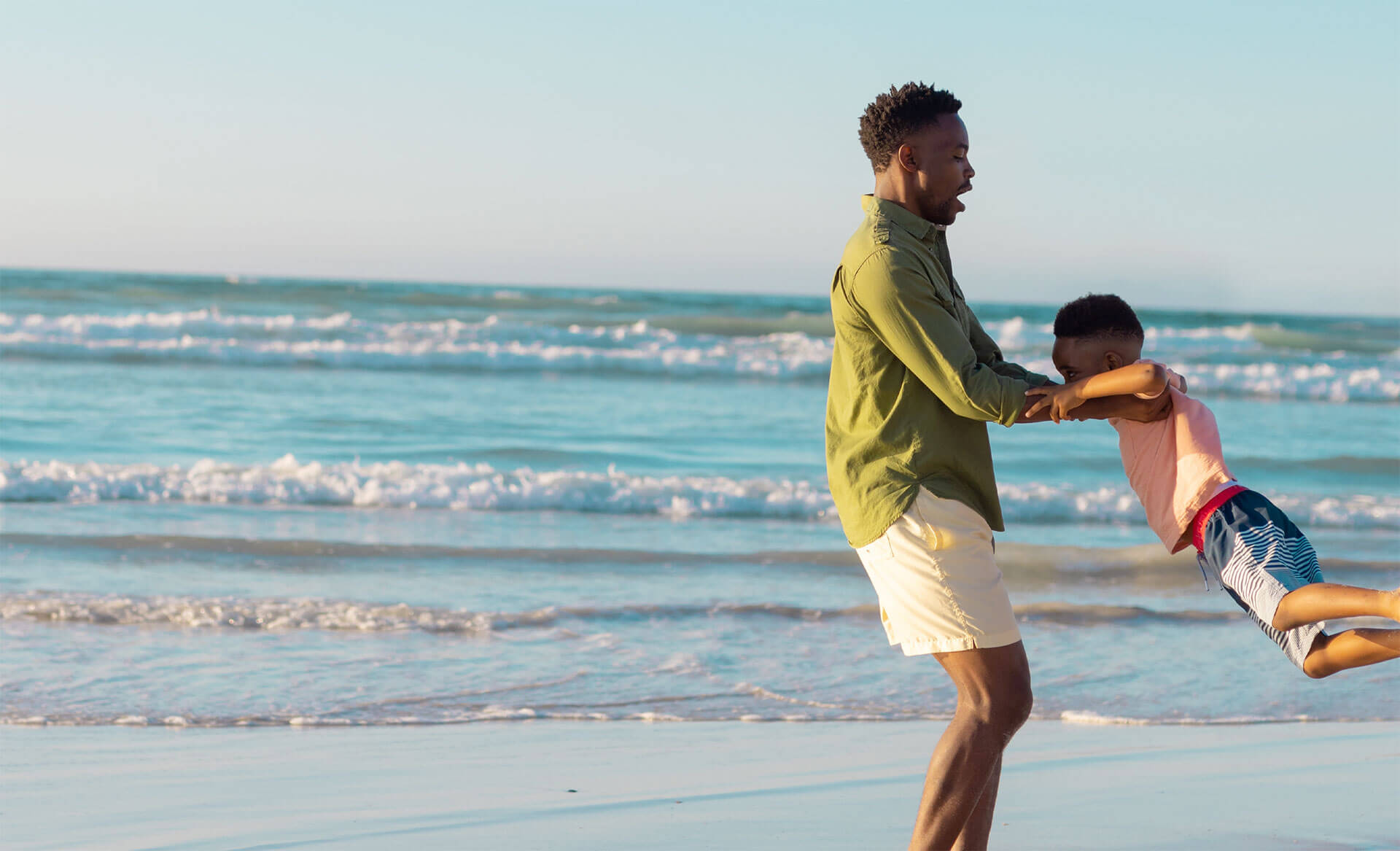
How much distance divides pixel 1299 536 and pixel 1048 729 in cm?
215

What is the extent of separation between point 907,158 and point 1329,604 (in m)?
1.26

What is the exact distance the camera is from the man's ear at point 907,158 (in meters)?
2.60

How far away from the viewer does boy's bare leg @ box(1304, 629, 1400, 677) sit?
2.62 meters

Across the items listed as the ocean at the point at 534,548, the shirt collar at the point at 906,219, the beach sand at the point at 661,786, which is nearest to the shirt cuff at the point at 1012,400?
the shirt collar at the point at 906,219

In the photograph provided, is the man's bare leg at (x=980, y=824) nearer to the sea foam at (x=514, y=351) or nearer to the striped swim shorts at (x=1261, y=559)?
the striped swim shorts at (x=1261, y=559)

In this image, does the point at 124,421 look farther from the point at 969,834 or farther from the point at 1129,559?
the point at 969,834

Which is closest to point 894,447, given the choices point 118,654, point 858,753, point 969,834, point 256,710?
point 969,834

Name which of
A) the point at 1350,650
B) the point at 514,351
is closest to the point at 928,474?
the point at 1350,650

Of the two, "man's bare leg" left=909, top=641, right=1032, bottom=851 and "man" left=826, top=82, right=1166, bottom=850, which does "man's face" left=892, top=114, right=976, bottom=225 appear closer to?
"man" left=826, top=82, right=1166, bottom=850

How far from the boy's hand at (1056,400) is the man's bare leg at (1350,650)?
0.77 meters

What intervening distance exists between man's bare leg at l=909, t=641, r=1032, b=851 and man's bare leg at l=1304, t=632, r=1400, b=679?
27.1 inches

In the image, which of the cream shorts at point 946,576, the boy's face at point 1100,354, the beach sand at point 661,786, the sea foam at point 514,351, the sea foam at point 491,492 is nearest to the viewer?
the cream shorts at point 946,576

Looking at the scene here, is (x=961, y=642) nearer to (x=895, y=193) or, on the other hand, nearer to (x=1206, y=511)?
(x=1206, y=511)

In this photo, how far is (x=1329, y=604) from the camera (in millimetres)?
2617
